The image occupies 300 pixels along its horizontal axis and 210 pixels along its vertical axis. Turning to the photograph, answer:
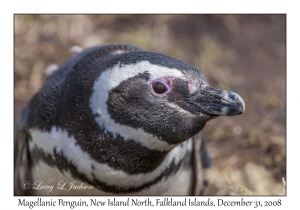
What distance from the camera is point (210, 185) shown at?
4223 mm

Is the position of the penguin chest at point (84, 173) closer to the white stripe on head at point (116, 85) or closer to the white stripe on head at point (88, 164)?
the white stripe on head at point (88, 164)

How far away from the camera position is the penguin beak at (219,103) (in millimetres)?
2578

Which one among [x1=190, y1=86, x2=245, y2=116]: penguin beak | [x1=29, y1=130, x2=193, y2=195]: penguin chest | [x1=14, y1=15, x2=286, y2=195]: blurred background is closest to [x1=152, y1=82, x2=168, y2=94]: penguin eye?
[x1=190, y1=86, x2=245, y2=116]: penguin beak

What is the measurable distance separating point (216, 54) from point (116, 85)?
3.10m

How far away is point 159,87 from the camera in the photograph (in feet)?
8.55

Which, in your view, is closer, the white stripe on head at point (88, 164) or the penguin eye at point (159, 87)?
the penguin eye at point (159, 87)

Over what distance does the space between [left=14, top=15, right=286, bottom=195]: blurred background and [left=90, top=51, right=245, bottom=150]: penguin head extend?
68.4 inches

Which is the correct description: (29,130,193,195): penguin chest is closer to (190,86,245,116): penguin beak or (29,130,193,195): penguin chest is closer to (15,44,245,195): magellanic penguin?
(15,44,245,195): magellanic penguin

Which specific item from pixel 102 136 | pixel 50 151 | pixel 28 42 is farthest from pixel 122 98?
pixel 28 42

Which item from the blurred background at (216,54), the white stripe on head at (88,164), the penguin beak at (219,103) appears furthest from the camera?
the blurred background at (216,54)

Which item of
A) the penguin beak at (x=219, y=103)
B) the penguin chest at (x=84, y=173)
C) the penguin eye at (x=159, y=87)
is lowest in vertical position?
the penguin chest at (x=84, y=173)

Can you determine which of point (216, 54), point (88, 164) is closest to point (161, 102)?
point (88, 164)

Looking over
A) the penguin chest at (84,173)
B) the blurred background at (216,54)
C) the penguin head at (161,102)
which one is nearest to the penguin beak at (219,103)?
the penguin head at (161,102)

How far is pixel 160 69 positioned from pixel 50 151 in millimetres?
887
